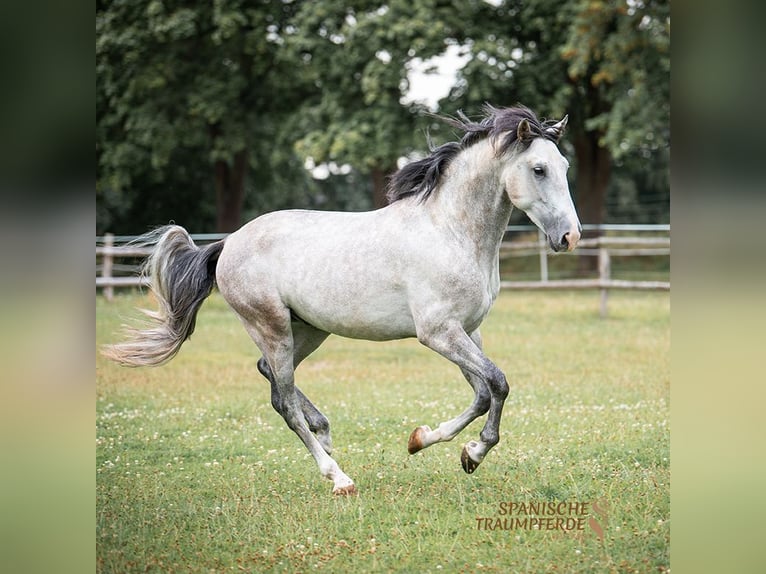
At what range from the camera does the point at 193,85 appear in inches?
830

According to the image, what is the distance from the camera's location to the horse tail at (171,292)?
5.32 metres

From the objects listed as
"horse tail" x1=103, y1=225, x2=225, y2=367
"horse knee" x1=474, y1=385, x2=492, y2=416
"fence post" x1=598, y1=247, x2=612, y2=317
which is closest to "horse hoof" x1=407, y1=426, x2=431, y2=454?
"horse knee" x1=474, y1=385, x2=492, y2=416

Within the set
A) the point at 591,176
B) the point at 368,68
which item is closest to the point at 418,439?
the point at 368,68

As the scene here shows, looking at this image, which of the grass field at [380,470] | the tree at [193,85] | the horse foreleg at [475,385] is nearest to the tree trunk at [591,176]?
the tree at [193,85]

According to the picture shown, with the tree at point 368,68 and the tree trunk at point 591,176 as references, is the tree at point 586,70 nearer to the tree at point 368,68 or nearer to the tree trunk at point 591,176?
the tree trunk at point 591,176

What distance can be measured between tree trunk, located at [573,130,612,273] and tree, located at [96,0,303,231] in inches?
317

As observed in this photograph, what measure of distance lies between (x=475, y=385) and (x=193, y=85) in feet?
60.2

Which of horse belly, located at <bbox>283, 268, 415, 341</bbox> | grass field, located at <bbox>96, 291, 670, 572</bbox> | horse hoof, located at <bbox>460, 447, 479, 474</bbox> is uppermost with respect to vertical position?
horse belly, located at <bbox>283, 268, 415, 341</bbox>

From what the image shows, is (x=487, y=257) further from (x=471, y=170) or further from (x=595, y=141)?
(x=595, y=141)

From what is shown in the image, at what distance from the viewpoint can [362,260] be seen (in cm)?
475

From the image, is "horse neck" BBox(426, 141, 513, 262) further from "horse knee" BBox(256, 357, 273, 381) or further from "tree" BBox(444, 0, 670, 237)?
"tree" BBox(444, 0, 670, 237)

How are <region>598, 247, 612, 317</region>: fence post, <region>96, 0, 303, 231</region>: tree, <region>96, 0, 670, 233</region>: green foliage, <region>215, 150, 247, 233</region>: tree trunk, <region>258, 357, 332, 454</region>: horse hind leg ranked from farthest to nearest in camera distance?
<region>215, 150, 247, 233</region>: tree trunk → <region>96, 0, 303, 231</region>: tree → <region>96, 0, 670, 233</region>: green foliage → <region>598, 247, 612, 317</region>: fence post → <region>258, 357, 332, 454</region>: horse hind leg

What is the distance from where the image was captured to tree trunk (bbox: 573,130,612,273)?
68.7 feet
